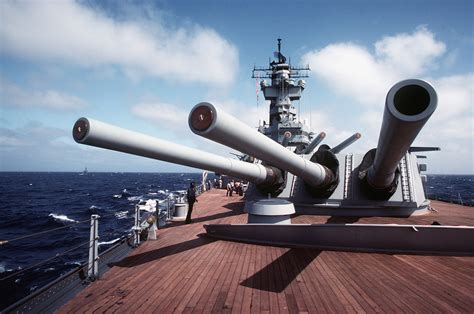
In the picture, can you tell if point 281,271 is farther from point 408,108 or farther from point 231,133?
point 408,108

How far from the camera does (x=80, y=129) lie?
3.35 m

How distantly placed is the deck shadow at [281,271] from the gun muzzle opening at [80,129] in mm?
2696

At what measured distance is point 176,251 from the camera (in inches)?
225

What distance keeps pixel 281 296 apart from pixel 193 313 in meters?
1.06

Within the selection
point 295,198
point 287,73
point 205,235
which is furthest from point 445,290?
point 287,73

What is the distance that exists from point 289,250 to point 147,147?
3.30 meters

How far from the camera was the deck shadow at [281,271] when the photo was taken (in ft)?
12.8

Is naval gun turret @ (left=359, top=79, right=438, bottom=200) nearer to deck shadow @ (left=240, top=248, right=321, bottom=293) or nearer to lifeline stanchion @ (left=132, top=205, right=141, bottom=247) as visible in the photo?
deck shadow @ (left=240, top=248, right=321, bottom=293)

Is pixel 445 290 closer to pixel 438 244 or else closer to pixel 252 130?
pixel 438 244

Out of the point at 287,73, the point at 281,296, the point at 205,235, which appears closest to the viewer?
the point at 281,296

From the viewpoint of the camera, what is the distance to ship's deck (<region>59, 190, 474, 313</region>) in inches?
130

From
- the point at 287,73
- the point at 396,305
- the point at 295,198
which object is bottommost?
the point at 396,305

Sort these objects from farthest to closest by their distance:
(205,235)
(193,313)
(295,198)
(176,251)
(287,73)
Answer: (287,73) → (295,198) → (205,235) → (176,251) → (193,313)

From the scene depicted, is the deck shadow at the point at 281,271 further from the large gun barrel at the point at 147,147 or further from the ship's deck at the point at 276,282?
the large gun barrel at the point at 147,147
